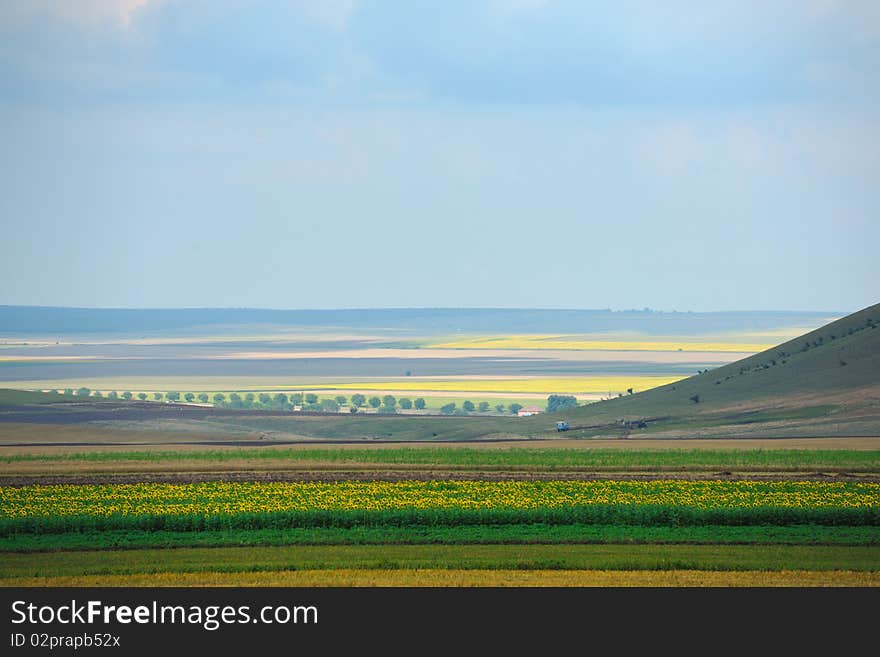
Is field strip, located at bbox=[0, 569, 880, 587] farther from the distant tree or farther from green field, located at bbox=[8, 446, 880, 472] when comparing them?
the distant tree

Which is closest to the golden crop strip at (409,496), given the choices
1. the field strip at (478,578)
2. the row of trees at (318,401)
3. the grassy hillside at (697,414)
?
the field strip at (478,578)

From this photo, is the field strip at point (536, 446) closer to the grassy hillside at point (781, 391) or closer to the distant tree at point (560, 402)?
the grassy hillside at point (781, 391)

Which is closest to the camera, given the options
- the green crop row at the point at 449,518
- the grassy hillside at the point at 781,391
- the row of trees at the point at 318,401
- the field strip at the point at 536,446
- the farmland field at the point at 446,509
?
the farmland field at the point at 446,509

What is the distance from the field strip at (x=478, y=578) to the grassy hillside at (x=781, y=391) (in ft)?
205

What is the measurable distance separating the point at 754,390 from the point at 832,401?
42.0 feet

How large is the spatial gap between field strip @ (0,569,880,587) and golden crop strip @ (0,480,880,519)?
10472 millimetres

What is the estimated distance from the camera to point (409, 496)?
49.9m

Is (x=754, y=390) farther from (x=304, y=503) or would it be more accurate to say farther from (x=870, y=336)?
(x=304, y=503)

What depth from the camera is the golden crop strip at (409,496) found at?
4675 cm

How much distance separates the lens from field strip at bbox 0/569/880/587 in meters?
33.9

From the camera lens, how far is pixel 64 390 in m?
187

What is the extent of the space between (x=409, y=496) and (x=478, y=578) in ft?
50.5

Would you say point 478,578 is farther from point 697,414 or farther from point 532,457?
point 697,414
